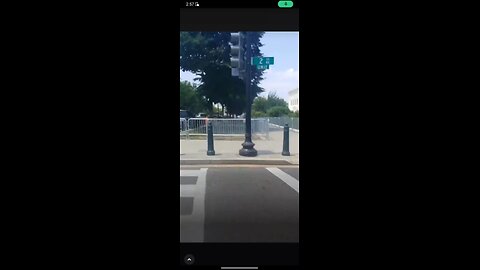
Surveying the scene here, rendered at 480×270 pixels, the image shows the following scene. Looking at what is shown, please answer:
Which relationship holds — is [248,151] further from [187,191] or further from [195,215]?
[195,215]

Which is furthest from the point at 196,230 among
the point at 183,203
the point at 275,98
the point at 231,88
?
the point at 275,98

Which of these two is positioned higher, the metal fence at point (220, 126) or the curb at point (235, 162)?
the metal fence at point (220, 126)

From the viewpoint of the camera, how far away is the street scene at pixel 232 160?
3891 millimetres

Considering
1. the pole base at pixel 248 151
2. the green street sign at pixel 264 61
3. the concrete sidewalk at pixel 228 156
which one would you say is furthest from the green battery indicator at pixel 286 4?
the pole base at pixel 248 151

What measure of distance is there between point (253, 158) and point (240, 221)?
622cm

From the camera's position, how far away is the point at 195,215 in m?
4.53

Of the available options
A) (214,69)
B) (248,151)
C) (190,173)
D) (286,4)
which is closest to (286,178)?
(190,173)

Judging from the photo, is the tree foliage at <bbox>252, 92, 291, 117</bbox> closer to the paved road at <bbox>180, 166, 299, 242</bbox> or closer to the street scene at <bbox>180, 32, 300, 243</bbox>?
the street scene at <bbox>180, 32, 300, 243</bbox>

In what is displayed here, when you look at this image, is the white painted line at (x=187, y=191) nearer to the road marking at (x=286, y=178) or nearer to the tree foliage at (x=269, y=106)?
the road marking at (x=286, y=178)

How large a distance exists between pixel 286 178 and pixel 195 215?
11.2 ft

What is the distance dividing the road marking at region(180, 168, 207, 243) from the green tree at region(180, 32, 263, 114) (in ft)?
41.2

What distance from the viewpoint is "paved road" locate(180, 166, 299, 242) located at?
12.1 ft

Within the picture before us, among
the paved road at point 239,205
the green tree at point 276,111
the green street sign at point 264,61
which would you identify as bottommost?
the paved road at point 239,205
